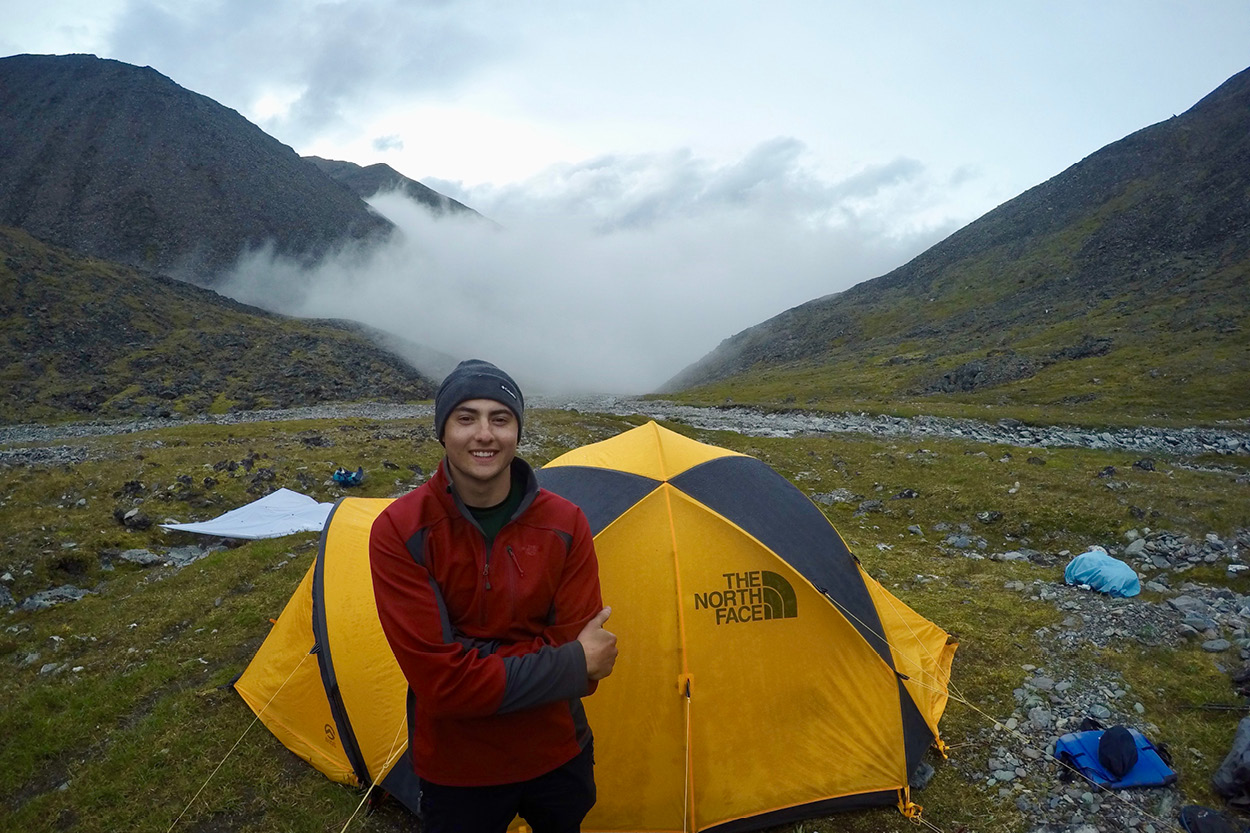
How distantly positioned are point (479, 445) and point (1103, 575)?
38.4 ft

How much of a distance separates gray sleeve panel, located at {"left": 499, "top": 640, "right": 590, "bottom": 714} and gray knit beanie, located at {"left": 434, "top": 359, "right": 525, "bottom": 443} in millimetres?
1234

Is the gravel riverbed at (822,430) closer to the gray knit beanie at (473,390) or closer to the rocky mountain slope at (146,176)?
the gray knit beanie at (473,390)

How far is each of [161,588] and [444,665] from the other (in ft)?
40.2

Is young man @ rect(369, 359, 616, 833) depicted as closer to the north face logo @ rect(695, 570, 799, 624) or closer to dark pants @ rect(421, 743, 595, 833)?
dark pants @ rect(421, 743, 595, 833)

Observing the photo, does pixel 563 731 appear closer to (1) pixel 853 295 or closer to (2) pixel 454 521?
(2) pixel 454 521

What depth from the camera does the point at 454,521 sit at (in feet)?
11.6

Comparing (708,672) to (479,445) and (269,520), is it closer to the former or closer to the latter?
(479,445)

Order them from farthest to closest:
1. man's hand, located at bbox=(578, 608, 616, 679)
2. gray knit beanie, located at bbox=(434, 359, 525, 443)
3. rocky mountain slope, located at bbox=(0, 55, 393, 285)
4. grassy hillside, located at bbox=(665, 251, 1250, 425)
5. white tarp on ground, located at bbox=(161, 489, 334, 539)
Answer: rocky mountain slope, located at bbox=(0, 55, 393, 285) → grassy hillside, located at bbox=(665, 251, 1250, 425) → white tarp on ground, located at bbox=(161, 489, 334, 539) → gray knit beanie, located at bbox=(434, 359, 525, 443) → man's hand, located at bbox=(578, 608, 616, 679)

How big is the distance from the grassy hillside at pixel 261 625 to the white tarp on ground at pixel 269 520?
32.7 inches

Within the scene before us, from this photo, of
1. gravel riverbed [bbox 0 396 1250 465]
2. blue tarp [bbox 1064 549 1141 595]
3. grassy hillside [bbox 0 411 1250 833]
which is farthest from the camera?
gravel riverbed [bbox 0 396 1250 465]

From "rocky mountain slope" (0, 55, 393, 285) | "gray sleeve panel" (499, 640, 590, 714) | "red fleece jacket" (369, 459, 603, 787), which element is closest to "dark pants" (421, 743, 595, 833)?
"red fleece jacket" (369, 459, 603, 787)

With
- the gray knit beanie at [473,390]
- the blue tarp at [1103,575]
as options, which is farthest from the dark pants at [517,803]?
the blue tarp at [1103,575]

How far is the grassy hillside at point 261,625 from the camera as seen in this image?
6254mm

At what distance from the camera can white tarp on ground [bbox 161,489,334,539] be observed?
14.8m
